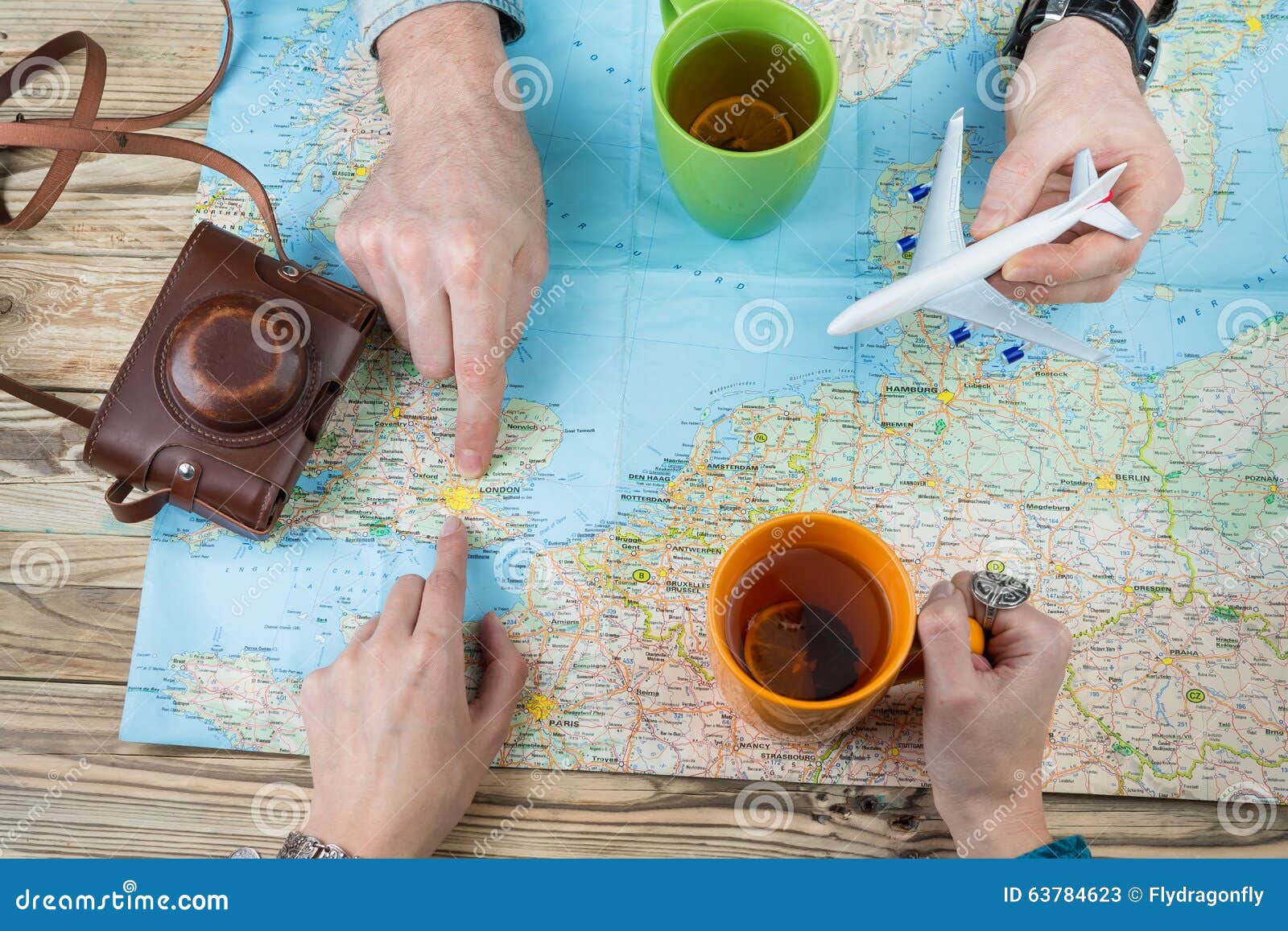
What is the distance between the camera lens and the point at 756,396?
957 mm

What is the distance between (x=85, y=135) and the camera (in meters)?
1.02

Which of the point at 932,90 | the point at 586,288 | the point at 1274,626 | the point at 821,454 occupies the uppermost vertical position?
the point at 932,90

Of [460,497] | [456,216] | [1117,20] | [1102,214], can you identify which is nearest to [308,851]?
[460,497]

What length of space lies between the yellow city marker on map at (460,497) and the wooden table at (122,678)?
289 millimetres

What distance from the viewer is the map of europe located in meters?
0.89

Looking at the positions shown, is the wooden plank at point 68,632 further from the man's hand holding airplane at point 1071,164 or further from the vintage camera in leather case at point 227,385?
the man's hand holding airplane at point 1071,164

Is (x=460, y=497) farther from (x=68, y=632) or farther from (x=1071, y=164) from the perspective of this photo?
(x=1071, y=164)

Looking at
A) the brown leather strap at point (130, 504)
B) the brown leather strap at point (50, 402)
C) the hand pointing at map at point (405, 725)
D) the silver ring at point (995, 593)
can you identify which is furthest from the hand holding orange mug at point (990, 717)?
the brown leather strap at point (50, 402)

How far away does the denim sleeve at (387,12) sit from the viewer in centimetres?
96

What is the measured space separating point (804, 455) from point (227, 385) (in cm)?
60

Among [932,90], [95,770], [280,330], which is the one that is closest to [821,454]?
[932,90]

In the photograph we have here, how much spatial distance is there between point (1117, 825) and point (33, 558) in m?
1.21

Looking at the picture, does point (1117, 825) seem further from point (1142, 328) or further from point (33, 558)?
point (33, 558)
